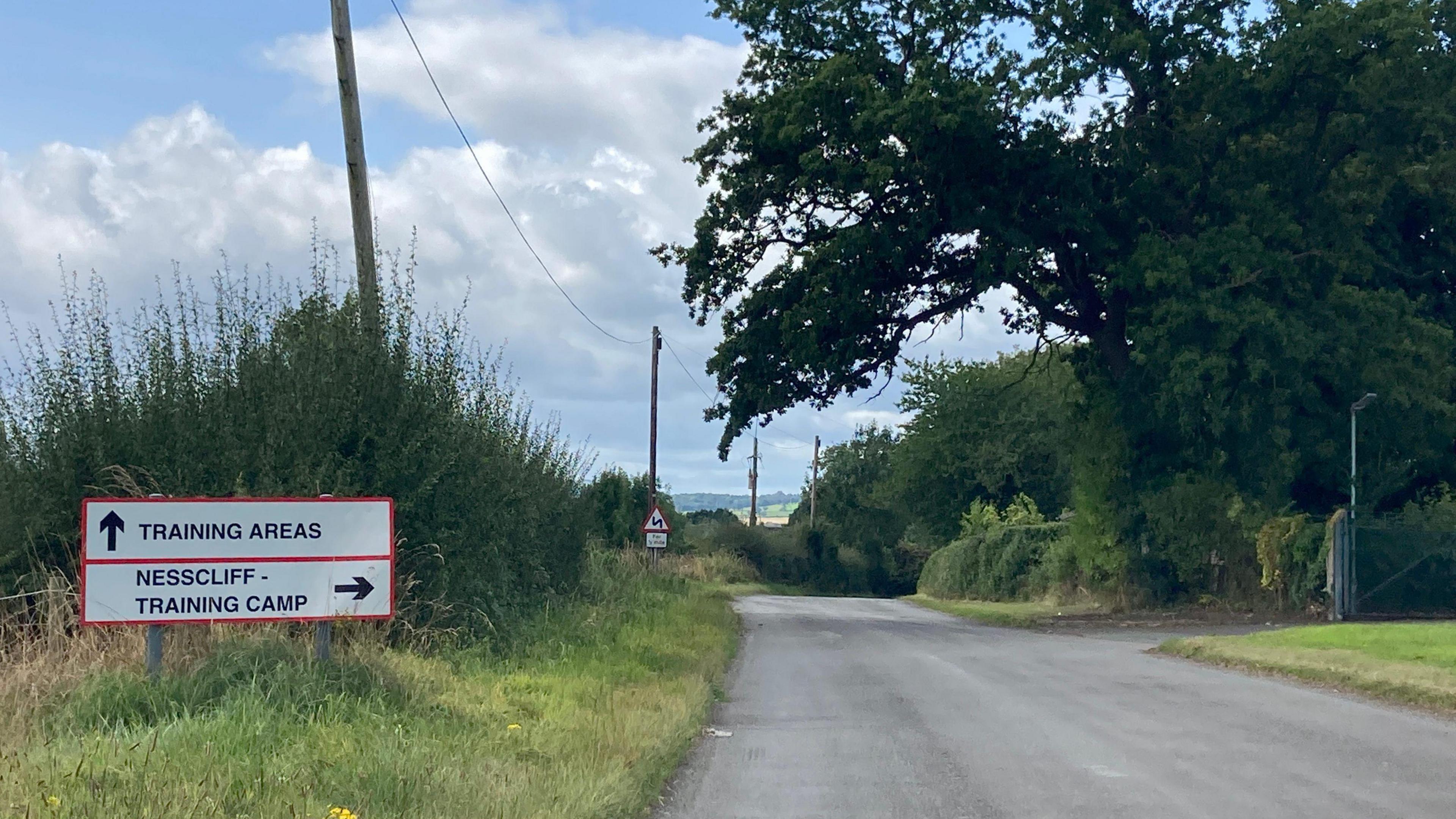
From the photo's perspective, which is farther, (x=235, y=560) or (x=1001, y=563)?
(x=1001, y=563)

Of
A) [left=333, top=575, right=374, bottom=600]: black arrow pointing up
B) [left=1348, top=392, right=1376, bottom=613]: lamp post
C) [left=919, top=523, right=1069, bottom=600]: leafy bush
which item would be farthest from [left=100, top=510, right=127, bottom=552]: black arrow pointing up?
[left=919, top=523, right=1069, bottom=600]: leafy bush

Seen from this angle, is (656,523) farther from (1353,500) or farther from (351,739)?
(351,739)

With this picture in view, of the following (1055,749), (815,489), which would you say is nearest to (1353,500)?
(1055,749)

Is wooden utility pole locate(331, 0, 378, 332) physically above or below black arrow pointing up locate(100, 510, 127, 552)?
above

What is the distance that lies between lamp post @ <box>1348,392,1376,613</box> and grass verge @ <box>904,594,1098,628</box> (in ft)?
20.8

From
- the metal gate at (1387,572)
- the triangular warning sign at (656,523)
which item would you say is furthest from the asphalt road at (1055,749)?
the triangular warning sign at (656,523)

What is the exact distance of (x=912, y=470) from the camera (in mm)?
65500

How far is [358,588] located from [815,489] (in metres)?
76.4

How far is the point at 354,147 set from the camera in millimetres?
14781

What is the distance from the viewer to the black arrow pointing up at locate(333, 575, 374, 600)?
32.6 ft

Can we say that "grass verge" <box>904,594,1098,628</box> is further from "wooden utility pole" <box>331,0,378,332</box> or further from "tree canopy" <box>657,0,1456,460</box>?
"wooden utility pole" <box>331,0,378,332</box>

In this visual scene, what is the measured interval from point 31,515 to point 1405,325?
25720mm

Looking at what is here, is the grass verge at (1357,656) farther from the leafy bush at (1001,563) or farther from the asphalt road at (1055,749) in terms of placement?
the leafy bush at (1001,563)

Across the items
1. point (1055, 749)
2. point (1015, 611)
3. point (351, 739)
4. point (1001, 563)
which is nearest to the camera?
point (351, 739)
